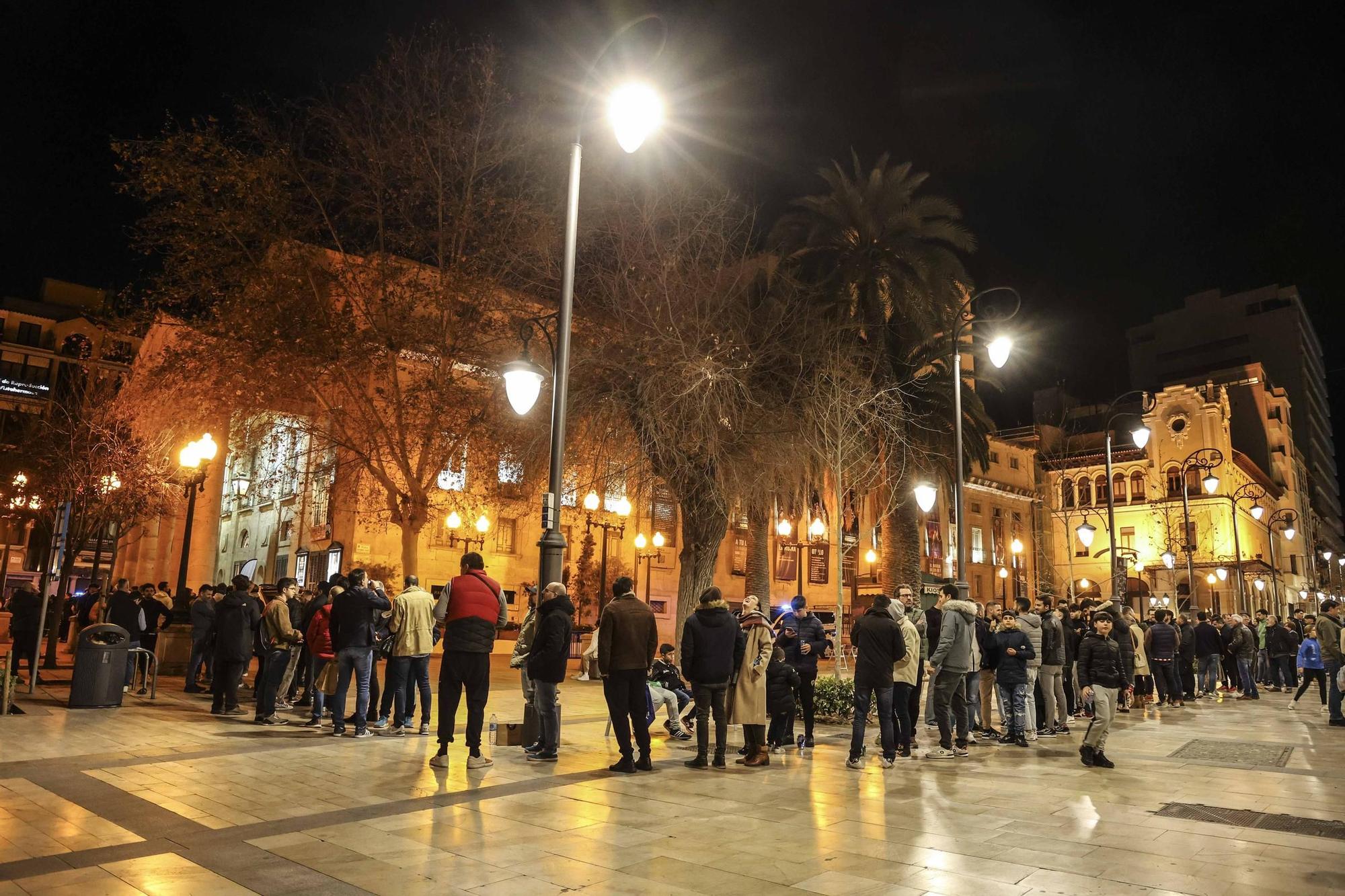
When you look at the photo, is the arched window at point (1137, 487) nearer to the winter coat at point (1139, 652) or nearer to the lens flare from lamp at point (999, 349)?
the winter coat at point (1139, 652)

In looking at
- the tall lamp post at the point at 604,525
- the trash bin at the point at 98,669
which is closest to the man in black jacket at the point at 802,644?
the trash bin at the point at 98,669

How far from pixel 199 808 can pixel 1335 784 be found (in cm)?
1038

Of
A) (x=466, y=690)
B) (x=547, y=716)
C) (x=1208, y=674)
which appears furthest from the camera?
(x=1208, y=674)

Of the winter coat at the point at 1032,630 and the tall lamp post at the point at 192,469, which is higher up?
the tall lamp post at the point at 192,469

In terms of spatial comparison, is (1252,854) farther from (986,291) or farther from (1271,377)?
(1271,377)

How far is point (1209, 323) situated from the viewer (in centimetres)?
9875

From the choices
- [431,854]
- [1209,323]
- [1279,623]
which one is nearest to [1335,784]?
[431,854]

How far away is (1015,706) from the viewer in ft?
38.5

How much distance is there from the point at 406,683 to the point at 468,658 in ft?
9.26

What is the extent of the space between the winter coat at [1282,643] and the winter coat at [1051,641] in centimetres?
1234

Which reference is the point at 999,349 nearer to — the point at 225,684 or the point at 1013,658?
the point at 1013,658

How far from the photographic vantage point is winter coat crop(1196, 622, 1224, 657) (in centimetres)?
2000

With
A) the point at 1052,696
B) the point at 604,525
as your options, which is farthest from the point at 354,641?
the point at 604,525

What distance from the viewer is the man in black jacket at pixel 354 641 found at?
430 inches
